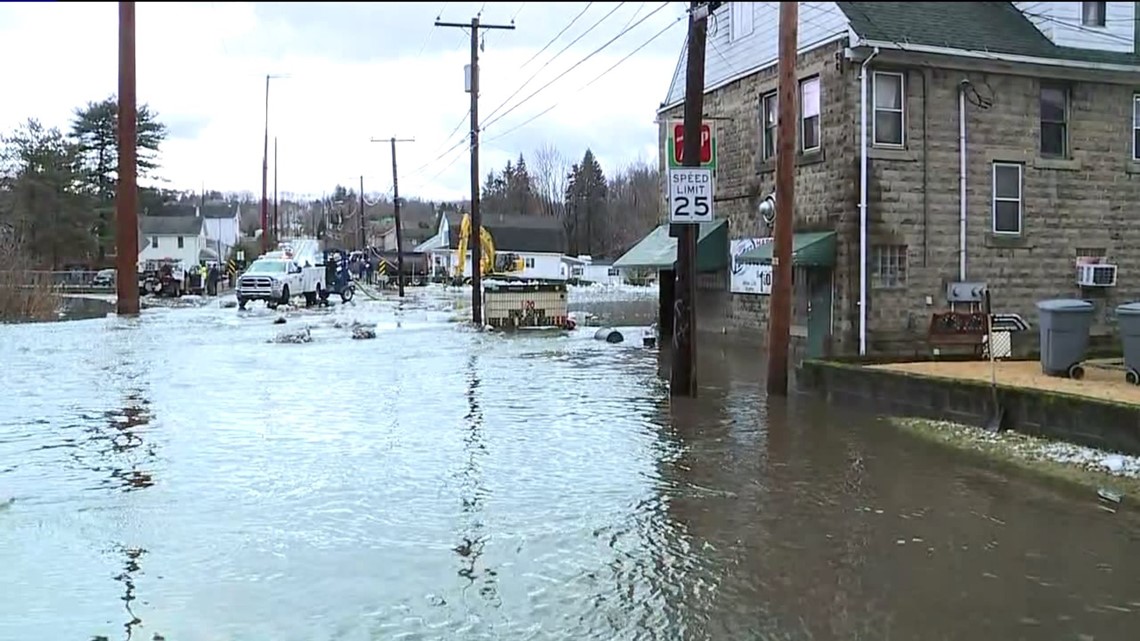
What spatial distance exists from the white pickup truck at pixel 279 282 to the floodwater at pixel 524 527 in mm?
28202

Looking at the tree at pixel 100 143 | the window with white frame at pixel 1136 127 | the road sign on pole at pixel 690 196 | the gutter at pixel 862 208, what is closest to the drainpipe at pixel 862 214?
the gutter at pixel 862 208

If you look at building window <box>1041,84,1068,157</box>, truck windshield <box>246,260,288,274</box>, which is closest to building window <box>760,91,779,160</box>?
building window <box>1041,84,1068,157</box>

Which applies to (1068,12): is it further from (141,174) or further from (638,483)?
(141,174)

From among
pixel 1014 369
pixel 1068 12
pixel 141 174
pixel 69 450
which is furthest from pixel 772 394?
pixel 141 174

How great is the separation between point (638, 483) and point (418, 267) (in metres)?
97.6

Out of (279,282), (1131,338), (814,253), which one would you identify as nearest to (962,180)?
(814,253)

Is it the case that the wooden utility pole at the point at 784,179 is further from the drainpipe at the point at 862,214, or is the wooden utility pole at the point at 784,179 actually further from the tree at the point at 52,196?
the tree at the point at 52,196

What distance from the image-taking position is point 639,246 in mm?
26031

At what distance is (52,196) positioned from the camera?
59.0 m

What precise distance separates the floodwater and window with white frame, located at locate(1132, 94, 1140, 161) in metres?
12.8

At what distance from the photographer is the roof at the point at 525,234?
93.0 m

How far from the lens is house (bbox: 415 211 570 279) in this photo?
299ft

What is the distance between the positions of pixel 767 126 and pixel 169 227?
308ft

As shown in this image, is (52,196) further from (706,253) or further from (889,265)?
(889,265)
